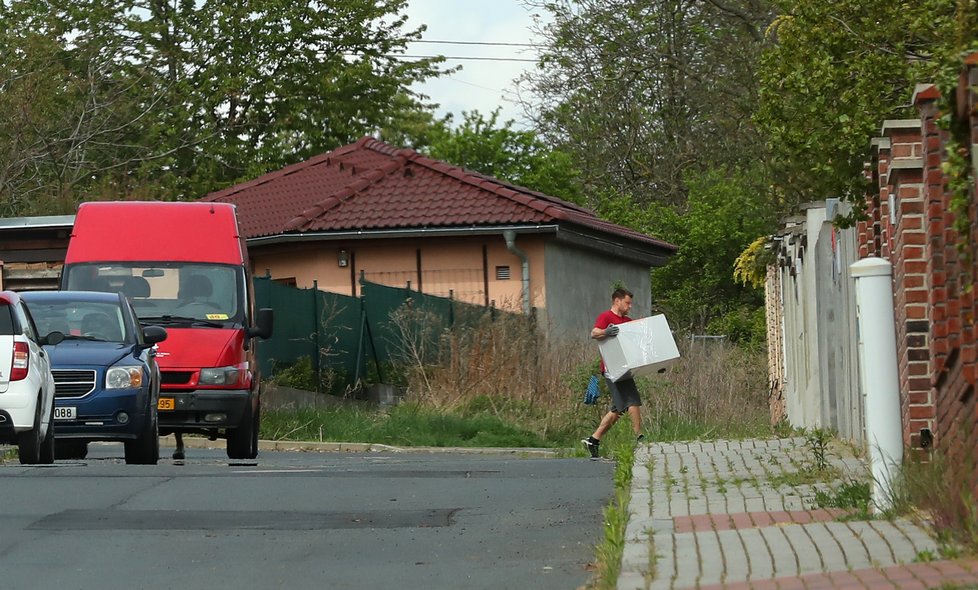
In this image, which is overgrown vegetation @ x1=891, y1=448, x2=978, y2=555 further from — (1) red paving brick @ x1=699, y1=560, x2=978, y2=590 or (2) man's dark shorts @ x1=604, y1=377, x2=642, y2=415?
(2) man's dark shorts @ x1=604, y1=377, x2=642, y2=415

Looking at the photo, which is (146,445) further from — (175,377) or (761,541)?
(761,541)

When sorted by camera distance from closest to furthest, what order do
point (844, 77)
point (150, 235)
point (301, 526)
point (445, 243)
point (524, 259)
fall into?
point (301, 526)
point (844, 77)
point (150, 235)
point (524, 259)
point (445, 243)

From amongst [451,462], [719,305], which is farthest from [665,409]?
[719,305]

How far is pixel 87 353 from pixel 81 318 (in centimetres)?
81

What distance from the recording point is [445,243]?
33.8 m

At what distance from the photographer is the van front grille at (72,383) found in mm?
15484

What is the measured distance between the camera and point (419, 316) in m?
27.1

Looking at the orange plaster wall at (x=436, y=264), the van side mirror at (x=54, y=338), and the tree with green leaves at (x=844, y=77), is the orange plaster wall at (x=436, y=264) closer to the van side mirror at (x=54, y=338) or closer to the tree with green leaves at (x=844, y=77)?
the van side mirror at (x=54, y=338)

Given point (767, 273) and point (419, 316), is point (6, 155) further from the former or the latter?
point (767, 273)

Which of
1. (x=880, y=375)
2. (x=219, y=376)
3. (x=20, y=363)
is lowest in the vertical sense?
(x=219, y=376)

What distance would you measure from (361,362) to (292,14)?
2628 cm

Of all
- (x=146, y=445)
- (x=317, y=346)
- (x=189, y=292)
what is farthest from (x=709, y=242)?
(x=146, y=445)

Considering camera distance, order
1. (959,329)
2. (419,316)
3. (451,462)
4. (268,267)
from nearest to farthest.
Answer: (959,329)
(451,462)
(419,316)
(268,267)

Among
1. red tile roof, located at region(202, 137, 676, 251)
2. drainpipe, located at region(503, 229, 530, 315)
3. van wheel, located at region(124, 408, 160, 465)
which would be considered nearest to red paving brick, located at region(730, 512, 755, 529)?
van wheel, located at region(124, 408, 160, 465)
